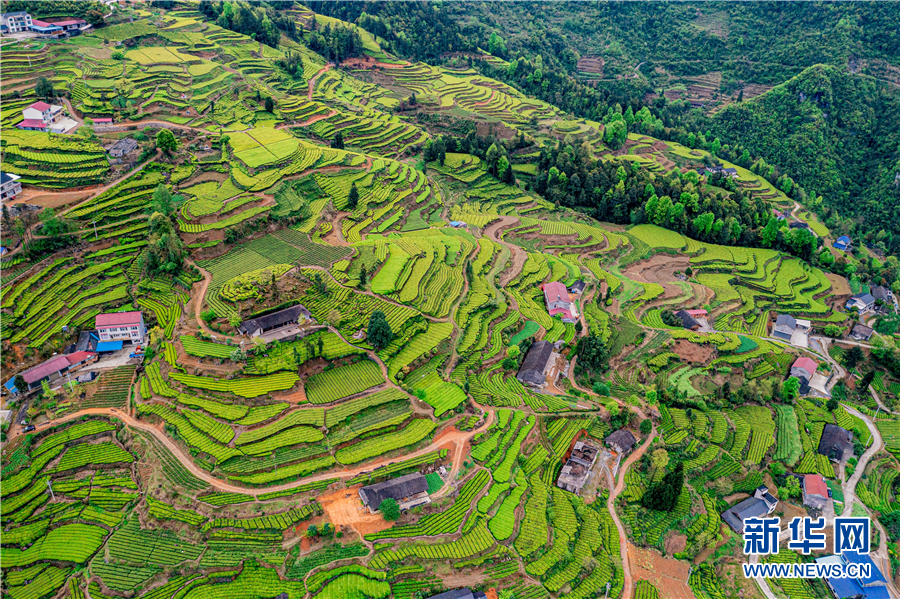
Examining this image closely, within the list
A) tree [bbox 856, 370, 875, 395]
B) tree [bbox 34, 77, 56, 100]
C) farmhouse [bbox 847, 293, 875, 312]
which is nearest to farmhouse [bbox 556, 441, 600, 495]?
tree [bbox 856, 370, 875, 395]

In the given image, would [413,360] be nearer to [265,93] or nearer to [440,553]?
[440,553]

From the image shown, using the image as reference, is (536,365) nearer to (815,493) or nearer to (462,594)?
(462,594)

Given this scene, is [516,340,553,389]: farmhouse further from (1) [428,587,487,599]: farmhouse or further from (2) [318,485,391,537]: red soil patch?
(1) [428,587,487,599]: farmhouse

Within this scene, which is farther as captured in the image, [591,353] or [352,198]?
[352,198]

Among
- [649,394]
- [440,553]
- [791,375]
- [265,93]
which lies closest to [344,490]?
[440,553]

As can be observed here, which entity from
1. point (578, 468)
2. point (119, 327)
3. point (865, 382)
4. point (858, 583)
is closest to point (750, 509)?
point (858, 583)

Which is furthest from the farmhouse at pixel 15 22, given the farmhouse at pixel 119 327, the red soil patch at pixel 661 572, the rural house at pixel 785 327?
the rural house at pixel 785 327

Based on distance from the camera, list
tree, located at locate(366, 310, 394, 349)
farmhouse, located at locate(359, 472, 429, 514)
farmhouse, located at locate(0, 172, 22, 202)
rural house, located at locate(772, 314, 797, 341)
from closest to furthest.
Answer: farmhouse, located at locate(359, 472, 429, 514) < tree, located at locate(366, 310, 394, 349) < farmhouse, located at locate(0, 172, 22, 202) < rural house, located at locate(772, 314, 797, 341)
